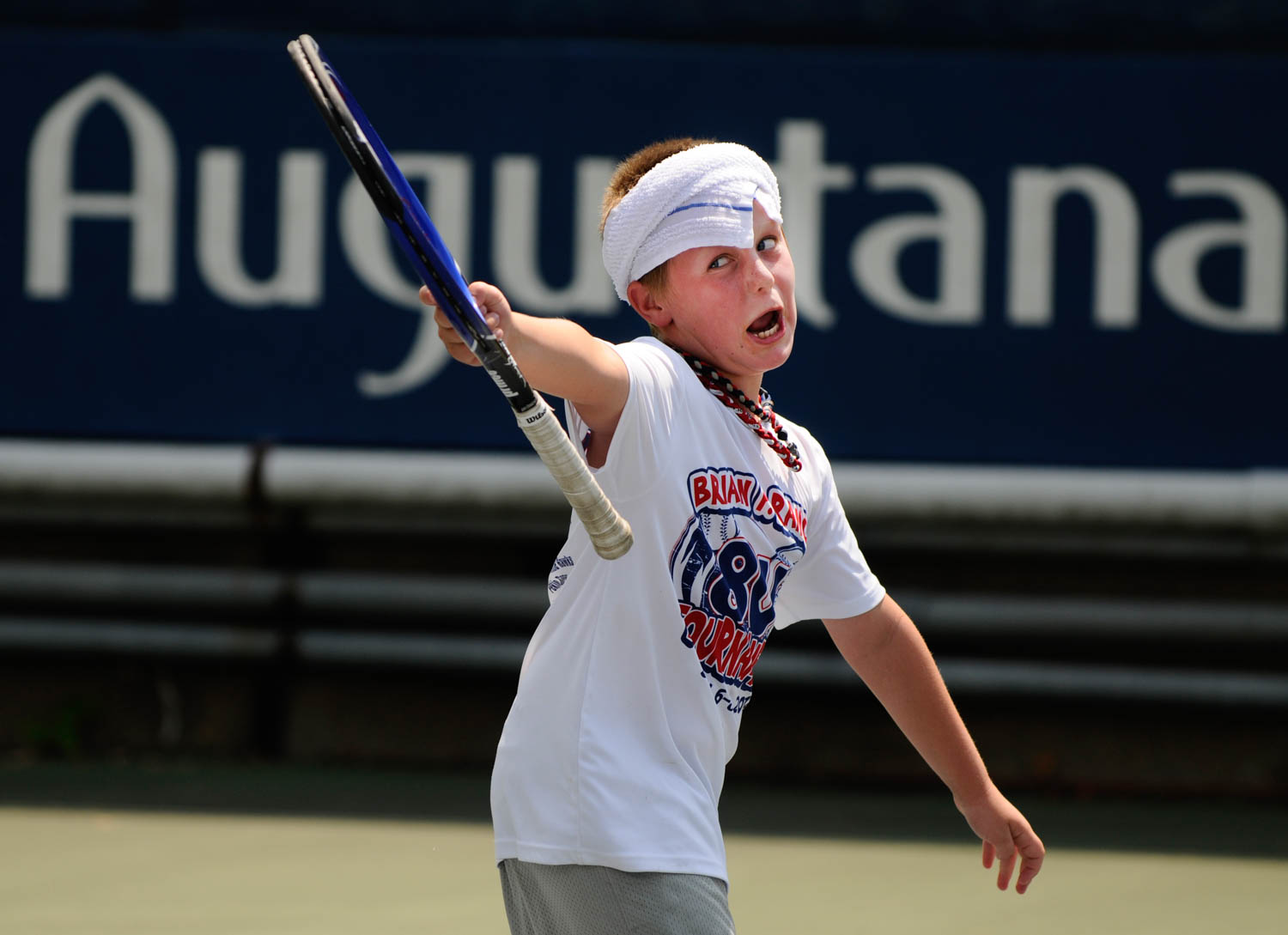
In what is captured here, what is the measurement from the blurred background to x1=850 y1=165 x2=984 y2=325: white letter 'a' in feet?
0.04

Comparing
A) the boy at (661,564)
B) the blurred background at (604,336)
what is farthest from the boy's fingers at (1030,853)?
the blurred background at (604,336)

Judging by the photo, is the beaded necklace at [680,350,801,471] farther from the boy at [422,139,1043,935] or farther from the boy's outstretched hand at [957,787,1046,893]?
the boy's outstretched hand at [957,787,1046,893]

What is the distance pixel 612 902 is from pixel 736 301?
82 centimetres

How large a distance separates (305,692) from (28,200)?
1.88m

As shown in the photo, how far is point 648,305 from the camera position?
262cm

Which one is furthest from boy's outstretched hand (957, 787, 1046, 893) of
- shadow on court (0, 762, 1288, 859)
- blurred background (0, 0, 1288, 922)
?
blurred background (0, 0, 1288, 922)

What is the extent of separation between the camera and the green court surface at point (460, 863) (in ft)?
14.5

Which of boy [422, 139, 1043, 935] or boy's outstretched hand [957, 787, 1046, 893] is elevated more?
boy [422, 139, 1043, 935]

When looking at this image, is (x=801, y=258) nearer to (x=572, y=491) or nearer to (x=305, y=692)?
(x=305, y=692)

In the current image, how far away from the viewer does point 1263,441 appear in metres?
5.82

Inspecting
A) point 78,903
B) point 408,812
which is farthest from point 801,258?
point 78,903

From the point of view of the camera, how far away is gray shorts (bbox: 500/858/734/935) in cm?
231

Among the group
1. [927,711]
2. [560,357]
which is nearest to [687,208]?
[560,357]

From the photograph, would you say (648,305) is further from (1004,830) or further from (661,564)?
(1004,830)
